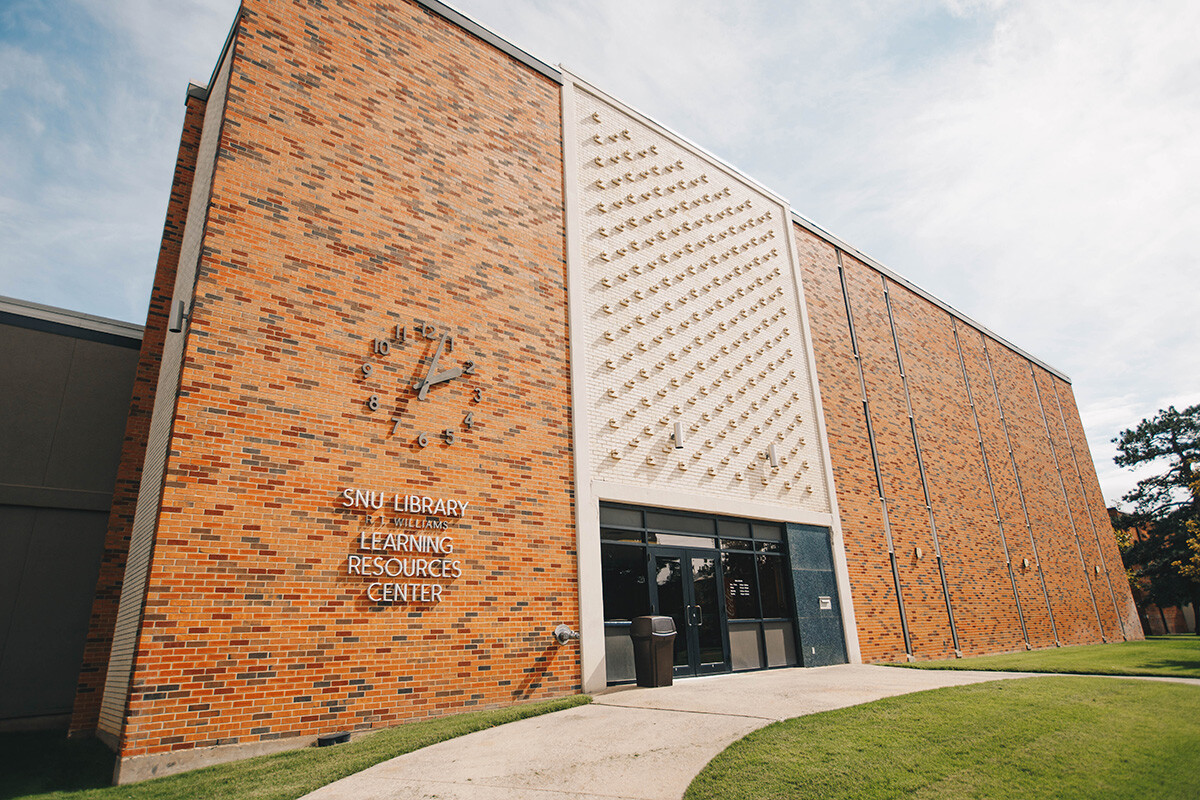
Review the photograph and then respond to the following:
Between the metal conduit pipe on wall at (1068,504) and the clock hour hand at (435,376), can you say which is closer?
the clock hour hand at (435,376)

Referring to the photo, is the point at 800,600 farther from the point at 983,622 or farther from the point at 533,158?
the point at 533,158

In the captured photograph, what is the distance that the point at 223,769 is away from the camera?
21.4 ft

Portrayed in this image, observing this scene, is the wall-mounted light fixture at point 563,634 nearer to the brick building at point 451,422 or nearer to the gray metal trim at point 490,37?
the brick building at point 451,422

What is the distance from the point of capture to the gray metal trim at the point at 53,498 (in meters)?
9.54

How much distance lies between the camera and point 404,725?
806cm

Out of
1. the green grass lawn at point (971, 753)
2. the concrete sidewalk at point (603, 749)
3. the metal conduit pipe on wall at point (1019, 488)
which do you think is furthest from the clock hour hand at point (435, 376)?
the metal conduit pipe on wall at point (1019, 488)

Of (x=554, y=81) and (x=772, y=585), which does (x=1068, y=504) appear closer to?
(x=772, y=585)

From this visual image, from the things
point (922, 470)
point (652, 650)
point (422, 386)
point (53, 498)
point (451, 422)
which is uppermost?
point (922, 470)

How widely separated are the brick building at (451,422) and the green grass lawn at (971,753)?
4599mm

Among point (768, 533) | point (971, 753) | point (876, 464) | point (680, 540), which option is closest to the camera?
point (971, 753)

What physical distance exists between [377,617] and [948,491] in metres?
18.6

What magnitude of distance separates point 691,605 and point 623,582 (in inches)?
69.9

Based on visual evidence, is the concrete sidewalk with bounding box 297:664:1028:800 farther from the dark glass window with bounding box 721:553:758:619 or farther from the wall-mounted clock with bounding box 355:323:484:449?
the wall-mounted clock with bounding box 355:323:484:449

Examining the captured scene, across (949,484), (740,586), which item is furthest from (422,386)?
(949,484)
